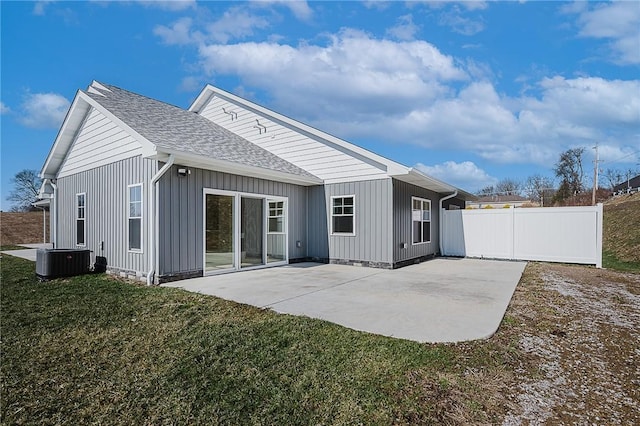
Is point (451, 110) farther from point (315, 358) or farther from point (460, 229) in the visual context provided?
point (315, 358)

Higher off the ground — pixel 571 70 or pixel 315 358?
pixel 571 70

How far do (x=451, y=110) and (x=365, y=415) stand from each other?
20.5m

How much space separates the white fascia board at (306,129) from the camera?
9302mm

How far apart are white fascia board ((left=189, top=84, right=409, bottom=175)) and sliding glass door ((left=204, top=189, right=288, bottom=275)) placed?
8.00 feet

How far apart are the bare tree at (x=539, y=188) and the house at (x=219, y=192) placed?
89.9 ft

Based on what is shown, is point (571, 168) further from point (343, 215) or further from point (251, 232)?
point (251, 232)

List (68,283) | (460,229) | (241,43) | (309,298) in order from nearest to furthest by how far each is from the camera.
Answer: (309,298), (68,283), (241,43), (460,229)

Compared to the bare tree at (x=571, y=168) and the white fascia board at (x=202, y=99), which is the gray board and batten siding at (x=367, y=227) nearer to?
the white fascia board at (x=202, y=99)

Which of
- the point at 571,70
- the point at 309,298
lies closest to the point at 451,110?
the point at 571,70

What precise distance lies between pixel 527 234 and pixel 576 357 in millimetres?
9435

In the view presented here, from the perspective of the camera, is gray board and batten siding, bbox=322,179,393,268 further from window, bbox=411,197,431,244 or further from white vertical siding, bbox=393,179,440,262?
window, bbox=411,197,431,244

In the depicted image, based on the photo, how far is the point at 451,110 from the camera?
1992 cm

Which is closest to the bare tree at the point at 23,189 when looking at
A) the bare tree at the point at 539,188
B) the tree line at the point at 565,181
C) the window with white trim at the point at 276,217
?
the window with white trim at the point at 276,217

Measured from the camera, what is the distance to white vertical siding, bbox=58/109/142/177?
7.96m
